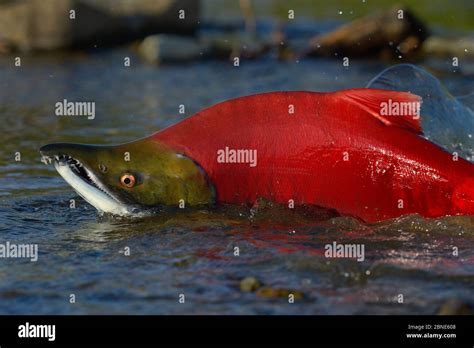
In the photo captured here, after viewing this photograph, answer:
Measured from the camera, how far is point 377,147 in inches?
280

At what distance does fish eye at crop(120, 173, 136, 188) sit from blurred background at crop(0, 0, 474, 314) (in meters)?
0.30

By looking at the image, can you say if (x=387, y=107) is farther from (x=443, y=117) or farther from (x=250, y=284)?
(x=443, y=117)

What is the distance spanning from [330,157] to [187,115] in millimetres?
4877

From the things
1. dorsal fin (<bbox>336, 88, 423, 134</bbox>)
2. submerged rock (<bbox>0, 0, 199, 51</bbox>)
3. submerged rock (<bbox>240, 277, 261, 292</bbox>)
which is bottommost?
submerged rock (<bbox>240, 277, 261, 292</bbox>)

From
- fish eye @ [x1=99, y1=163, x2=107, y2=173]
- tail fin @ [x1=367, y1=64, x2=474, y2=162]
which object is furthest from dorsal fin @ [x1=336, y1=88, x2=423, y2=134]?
fish eye @ [x1=99, y1=163, x2=107, y2=173]

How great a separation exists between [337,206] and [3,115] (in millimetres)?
5972

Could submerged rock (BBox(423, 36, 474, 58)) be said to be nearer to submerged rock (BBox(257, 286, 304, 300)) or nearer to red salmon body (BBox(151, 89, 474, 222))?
red salmon body (BBox(151, 89, 474, 222))

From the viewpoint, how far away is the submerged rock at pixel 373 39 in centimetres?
1546

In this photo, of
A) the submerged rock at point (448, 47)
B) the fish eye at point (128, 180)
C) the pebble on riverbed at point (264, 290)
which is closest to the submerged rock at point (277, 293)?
the pebble on riverbed at point (264, 290)

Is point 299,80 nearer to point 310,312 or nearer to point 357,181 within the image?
point 357,181

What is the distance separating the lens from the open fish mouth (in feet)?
23.5

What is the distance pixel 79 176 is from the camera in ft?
23.6
